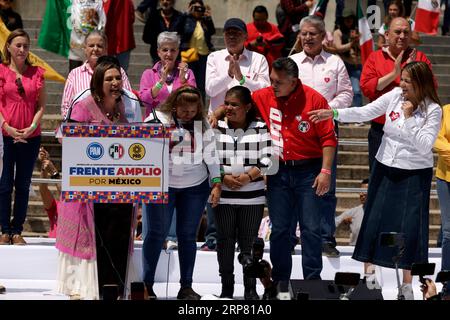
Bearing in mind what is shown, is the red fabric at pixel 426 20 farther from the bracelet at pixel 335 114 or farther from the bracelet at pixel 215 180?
the bracelet at pixel 215 180

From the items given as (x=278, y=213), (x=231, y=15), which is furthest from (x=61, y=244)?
(x=231, y=15)

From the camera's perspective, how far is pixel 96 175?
28.2 ft

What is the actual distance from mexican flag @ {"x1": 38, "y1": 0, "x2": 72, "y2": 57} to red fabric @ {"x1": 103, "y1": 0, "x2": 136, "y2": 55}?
472 millimetres

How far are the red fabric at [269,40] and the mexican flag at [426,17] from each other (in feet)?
5.33

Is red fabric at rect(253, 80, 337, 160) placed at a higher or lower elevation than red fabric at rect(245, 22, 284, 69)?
lower

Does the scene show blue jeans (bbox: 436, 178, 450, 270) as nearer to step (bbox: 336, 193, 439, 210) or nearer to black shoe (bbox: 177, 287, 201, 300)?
black shoe (bbox: 177, 287, 201, 300)

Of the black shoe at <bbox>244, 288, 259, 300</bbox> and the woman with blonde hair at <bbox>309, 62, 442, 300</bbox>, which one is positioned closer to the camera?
the black shoe at <bbox>244, 288, 259, 300</bbox>

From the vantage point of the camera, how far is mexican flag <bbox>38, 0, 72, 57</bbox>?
513 inches

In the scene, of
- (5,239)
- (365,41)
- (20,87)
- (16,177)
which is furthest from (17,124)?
(365,41)

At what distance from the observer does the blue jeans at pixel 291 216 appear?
30.9 ft

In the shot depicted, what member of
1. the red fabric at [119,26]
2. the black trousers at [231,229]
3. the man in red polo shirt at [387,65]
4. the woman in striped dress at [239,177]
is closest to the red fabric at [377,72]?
the man in red polo shirt at [387,65]

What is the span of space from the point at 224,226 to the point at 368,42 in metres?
3.77

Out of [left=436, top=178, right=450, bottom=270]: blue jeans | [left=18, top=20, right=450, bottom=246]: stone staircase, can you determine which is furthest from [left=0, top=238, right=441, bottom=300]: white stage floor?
[left=18, top=20, right=450, bottom=246]: stone staircase

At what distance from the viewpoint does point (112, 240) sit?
9.09m
